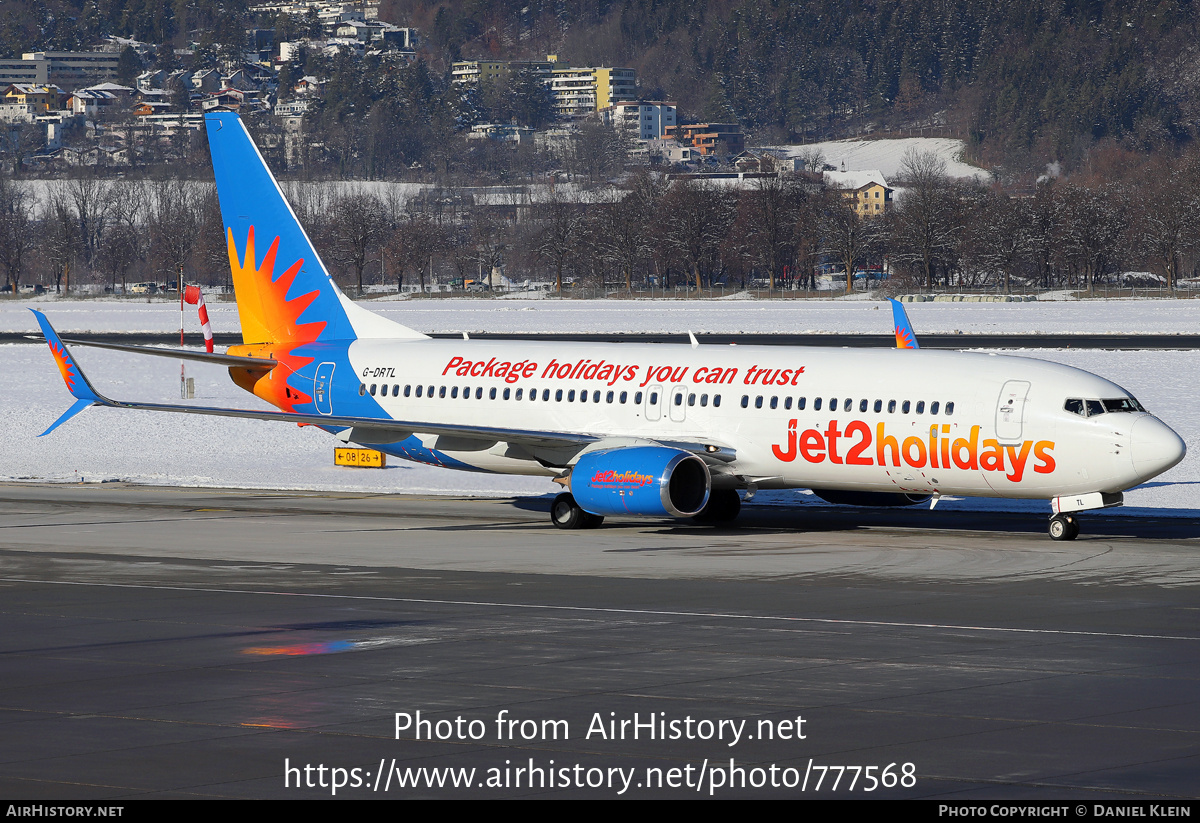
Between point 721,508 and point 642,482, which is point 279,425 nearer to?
point 721,508

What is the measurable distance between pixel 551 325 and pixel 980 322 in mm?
26788

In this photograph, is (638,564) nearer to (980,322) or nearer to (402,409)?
(402,409)

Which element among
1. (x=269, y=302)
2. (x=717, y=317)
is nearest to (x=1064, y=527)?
(x=269, y=302)

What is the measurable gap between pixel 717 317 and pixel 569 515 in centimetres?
8351

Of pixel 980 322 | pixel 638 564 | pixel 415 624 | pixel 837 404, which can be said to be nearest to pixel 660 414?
pixel 837 404

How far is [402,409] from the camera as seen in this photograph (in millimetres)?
38938

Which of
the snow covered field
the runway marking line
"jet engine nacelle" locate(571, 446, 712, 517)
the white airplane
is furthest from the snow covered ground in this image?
the runway marking line

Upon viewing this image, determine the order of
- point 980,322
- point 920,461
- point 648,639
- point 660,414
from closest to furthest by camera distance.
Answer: point 648,639, point 920,461, point 660,414, point 980,322

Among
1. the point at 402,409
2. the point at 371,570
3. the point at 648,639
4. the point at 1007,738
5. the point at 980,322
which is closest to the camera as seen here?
the point at 1007,738

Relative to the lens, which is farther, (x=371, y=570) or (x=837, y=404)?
(x=837, y=404)

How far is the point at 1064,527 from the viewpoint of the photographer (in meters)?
32.5

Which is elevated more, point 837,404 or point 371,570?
point 837,404

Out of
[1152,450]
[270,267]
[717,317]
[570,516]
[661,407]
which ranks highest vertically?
[270,267]

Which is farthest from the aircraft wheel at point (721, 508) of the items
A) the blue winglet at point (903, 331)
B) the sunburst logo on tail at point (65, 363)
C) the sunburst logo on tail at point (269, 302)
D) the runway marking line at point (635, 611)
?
the sunburst logo on tail at point (65, 363)
